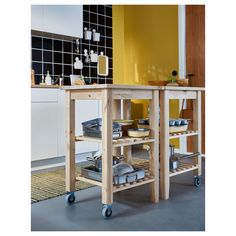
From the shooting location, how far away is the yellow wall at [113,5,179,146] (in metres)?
4.48

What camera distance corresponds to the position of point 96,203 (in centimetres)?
222

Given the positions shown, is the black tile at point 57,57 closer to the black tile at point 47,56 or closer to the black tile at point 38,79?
the black tile at point 47,56

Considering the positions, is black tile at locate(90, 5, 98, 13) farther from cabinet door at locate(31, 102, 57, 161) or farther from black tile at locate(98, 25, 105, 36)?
cabinet door at locate(31, 102, 57, 161)

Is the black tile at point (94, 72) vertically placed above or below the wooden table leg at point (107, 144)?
above

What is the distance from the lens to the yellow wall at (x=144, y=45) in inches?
176

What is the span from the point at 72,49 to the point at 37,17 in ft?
2.68

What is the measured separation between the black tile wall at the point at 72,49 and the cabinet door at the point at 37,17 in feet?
1.04

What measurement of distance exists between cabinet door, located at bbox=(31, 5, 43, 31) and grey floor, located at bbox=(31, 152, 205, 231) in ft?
6.06

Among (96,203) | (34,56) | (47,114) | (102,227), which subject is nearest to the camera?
(102,227)

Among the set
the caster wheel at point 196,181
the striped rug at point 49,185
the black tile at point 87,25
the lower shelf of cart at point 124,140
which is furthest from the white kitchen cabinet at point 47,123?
the caster wheel at point 196,181

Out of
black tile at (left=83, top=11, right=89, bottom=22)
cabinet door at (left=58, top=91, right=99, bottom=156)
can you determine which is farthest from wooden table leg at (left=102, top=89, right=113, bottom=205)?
black tile at (left=83, top=11, right=89, bottom=22)

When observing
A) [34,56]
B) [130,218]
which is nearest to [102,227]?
[130,218]
